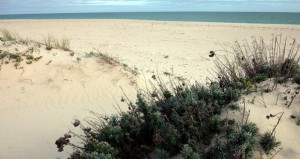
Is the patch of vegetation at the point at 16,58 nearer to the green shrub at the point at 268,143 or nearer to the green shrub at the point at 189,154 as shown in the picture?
the green shrub at the point at 189,154

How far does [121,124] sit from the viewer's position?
4.00m

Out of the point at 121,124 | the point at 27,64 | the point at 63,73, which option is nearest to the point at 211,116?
the point at 121,124

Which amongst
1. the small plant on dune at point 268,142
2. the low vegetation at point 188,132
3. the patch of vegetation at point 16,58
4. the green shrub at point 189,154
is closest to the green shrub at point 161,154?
the low vegetation at point 188,132

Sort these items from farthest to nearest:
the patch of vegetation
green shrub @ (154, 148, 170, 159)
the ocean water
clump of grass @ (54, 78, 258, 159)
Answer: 1. the ocean water
2. the patch of vegetation
3. green shrub @ (154, 148, 170, 159)
4. clump of grass @ (54, 78, 258, 159)

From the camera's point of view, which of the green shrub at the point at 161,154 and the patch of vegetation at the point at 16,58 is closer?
the green shrub at the point at 161,154

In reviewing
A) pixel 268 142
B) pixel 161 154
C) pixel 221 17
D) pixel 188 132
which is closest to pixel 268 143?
pixel 268 142

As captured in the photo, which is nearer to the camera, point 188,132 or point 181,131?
point 188,132

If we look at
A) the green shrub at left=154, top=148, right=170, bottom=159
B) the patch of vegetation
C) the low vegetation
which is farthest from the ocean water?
the green shrub at left=154, top=148, right=170, bottom=159

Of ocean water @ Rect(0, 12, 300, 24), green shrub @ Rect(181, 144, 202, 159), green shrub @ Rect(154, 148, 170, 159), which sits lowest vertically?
ocean water @ Rect(0, 12, 300, 24)

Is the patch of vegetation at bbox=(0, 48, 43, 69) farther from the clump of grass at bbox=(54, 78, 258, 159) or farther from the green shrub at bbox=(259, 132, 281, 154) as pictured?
the green shrub at bbox=(259, 132, 281, 154)

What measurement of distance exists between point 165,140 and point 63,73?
5.97m

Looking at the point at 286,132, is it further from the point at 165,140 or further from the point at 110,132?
the point at 110,132

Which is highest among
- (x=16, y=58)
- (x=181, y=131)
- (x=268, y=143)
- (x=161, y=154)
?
(x=268, y=143)

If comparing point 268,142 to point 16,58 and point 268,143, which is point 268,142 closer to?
point 268,143
